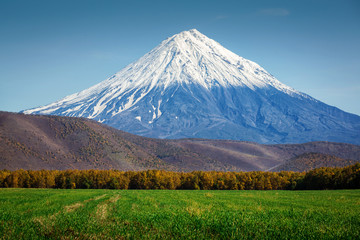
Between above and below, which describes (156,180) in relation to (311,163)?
above

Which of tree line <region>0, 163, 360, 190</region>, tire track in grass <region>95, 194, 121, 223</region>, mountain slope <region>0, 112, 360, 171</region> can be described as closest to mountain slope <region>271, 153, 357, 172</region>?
mountain slope <region>0, 112, 360, 171</region>

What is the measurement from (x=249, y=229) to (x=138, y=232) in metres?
4.59

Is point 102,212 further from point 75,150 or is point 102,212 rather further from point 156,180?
point 75,150

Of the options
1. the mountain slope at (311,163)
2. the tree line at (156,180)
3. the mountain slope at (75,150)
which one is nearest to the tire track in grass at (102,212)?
the tree line at (156,180)

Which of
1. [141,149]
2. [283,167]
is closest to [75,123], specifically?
[141,149]

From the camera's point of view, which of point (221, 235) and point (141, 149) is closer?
point (221, 235)

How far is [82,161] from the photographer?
147m

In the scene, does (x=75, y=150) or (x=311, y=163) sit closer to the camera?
(x=75, y=150)

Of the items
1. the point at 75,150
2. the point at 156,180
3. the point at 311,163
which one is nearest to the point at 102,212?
the point at 156,180

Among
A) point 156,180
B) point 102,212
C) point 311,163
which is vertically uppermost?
point 102,212

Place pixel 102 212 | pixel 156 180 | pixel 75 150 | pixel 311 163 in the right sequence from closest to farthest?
pixel 102 212 → pixel 156 180 → pixel 75 150 → pixel 311 163

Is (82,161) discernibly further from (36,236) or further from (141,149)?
(36,236)

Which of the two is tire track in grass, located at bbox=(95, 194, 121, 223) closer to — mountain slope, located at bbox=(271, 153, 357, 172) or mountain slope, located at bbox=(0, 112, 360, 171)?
mountain slope, located at bbox=(0, 112, 360, 171)

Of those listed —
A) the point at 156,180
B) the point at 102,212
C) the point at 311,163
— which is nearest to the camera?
the point at 102,212
